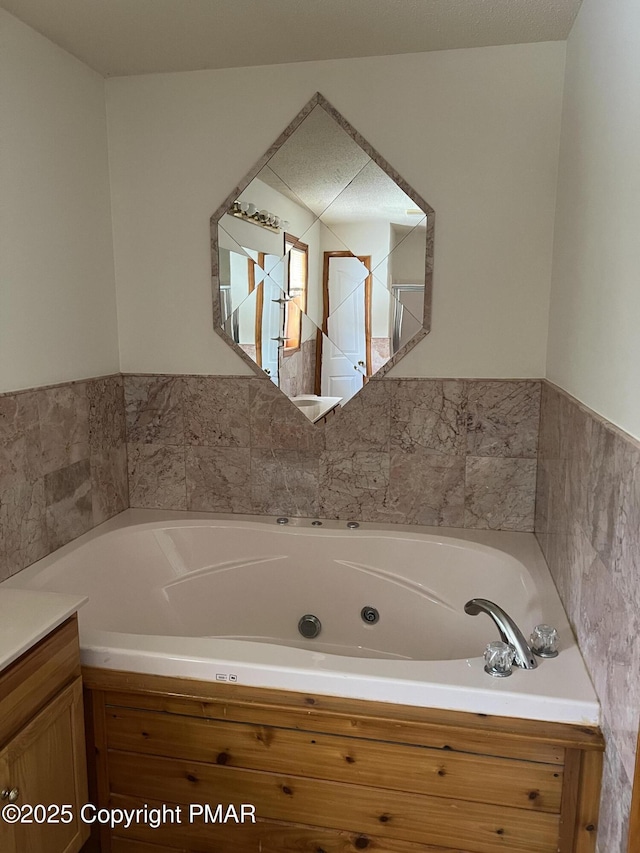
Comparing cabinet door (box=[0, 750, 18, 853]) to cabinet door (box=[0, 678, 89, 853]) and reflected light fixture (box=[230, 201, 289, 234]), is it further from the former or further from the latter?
reflected light fixture (box=[230, 201, 289, 234])

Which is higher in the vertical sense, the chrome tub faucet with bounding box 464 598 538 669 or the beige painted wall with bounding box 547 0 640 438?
the beige painted wall with bounding box 547 0 640 438

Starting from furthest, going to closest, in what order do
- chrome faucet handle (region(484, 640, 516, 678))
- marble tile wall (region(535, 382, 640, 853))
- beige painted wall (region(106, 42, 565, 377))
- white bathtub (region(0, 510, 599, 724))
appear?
1. beige painted wall (region(106, 42, 565, 377))
2. white bathtub (region(0, 510, 599, 724))
3. chrome faucet handle (region(484, 640, 516, 678))
4. marble tile wall (region(535, 382, 640, 853))

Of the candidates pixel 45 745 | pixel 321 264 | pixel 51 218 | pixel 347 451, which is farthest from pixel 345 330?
pixel 45 745

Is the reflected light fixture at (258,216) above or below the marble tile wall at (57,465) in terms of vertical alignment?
above

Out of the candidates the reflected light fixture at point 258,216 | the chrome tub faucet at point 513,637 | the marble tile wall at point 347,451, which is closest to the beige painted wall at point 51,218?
the marble tile wall at point 347,451

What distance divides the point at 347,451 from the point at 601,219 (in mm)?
1349

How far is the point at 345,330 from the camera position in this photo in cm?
256

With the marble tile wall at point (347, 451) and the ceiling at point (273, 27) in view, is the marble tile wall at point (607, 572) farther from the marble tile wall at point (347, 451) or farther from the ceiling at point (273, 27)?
the ceiling at point (273, 27)

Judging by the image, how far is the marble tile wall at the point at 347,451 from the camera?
2494 millimetres

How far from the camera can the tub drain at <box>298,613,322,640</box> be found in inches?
98.9

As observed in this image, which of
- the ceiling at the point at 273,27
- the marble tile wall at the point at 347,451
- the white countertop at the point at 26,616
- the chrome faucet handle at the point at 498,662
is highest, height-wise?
the ceiling at the point at 273,27

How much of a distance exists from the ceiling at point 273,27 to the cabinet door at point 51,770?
2.01 meters

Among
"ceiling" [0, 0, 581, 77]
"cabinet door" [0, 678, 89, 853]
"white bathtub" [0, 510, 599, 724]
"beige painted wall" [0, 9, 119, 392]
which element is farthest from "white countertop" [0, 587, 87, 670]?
"ceiling" [0, 0, 581, 77]

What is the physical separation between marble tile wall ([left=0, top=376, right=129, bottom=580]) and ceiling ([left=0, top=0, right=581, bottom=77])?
121 cm
